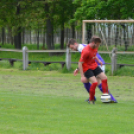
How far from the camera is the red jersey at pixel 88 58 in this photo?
8.80 meters

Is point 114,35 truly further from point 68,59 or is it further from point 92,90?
point 92,90

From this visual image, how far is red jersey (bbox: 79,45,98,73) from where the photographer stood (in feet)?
28.9

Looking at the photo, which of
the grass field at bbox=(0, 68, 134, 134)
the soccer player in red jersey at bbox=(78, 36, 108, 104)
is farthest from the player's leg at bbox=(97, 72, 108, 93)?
the grass field at bbox=(0, 68, 134, 134)

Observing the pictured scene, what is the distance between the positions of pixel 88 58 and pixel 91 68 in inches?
10.2

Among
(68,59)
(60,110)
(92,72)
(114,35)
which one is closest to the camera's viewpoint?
(60,110)

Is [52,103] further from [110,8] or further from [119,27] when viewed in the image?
[110,8]

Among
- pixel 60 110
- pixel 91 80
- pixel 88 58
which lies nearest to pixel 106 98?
pixel 91 80

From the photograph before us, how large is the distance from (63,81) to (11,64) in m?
6.06

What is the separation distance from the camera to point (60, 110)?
7957 mm

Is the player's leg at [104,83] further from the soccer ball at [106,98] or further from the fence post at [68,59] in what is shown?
the fence post at [68,59]

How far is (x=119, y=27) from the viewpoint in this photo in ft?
64.8

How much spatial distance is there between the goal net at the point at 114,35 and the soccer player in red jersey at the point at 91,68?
876cm

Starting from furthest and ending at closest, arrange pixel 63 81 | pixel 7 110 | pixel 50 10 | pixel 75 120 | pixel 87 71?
1. pixel 50 10
2. pixel 63 81
3. pixel 87 71
4. pixel 7 110
5. pixel 75 120

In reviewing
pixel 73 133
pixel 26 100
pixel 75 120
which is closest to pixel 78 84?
pixel 26 100
